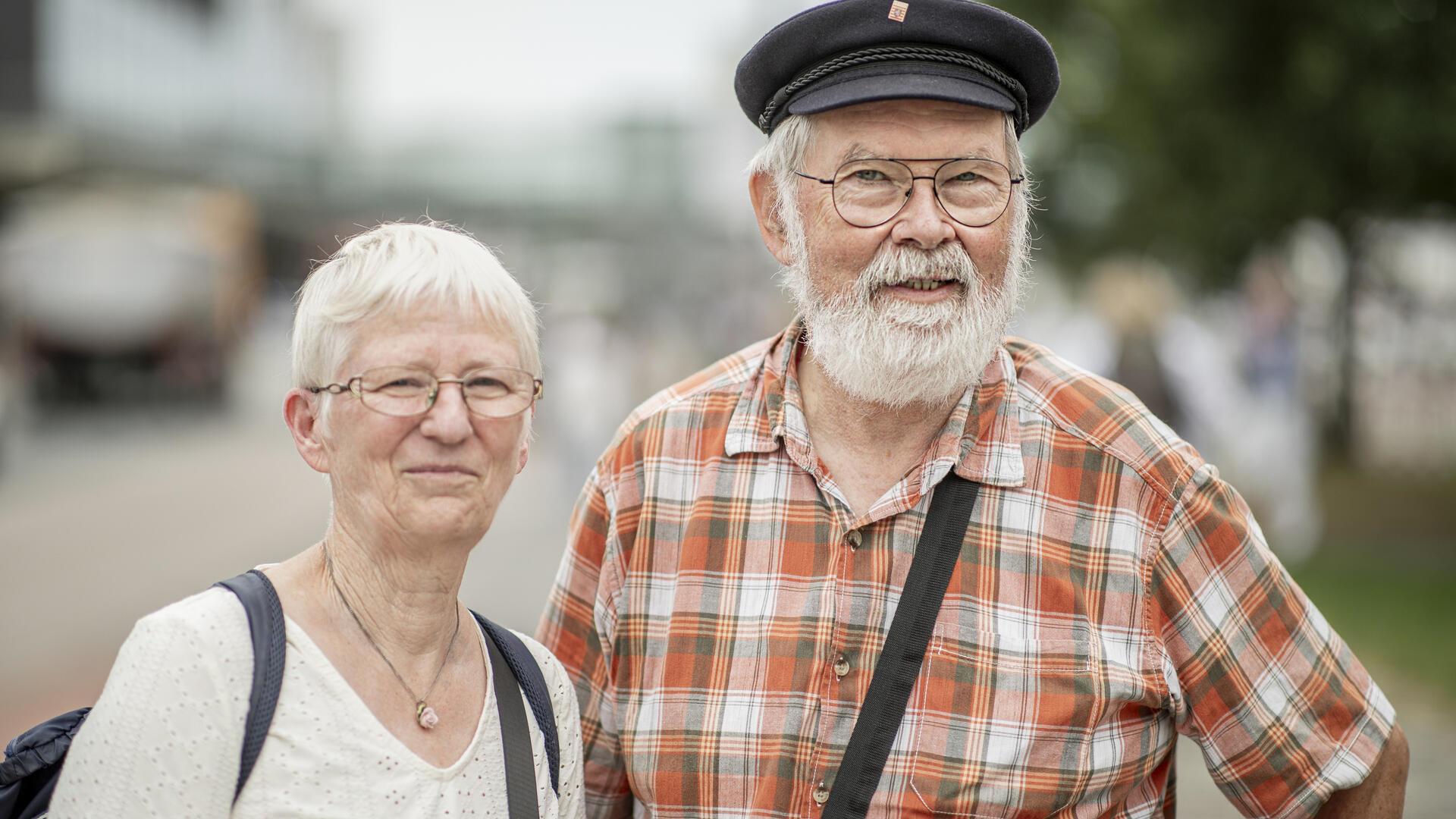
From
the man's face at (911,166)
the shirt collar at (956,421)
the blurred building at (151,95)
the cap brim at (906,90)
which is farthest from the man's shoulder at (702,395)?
the blurred building at (151,95)

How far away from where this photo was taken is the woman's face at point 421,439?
77.8 inches

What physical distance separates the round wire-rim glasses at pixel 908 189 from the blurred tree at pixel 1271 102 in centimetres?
799

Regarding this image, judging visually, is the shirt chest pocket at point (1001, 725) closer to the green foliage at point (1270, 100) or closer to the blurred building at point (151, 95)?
the green foliage at point (1270, 100)

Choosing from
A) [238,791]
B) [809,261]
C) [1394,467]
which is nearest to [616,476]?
[809,261]

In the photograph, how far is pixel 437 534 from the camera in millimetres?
2008

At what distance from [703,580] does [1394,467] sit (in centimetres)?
1543

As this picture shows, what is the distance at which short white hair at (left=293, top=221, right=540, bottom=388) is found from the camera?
1986mm

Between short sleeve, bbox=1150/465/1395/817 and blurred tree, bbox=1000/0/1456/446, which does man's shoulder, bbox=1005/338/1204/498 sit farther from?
Result: blurred tree, bbox=1000/0/1456/446

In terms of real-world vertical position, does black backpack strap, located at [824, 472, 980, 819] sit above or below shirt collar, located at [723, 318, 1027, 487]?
below

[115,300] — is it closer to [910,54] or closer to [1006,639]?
[910,54]

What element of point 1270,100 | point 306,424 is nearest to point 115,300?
point 1270,100

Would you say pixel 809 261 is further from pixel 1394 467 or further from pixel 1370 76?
pixel 1394 467

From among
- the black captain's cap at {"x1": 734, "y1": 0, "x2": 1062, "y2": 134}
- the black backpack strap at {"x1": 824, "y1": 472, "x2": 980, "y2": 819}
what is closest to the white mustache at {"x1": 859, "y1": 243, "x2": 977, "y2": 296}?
the black captain's cap at {"x1": 734, "y1": 0, "x2": 1062, "y2": 134}

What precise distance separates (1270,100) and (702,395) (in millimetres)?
8921
